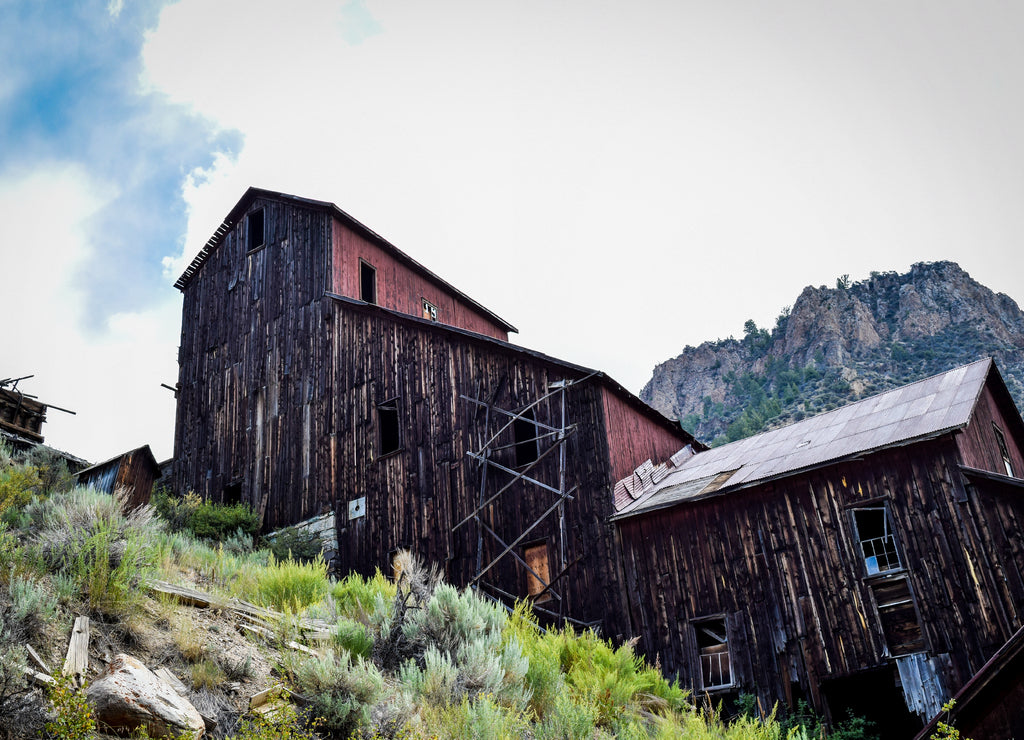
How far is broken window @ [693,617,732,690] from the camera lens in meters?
14.5

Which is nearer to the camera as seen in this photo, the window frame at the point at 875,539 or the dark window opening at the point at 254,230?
the window frame at the point at 875,539

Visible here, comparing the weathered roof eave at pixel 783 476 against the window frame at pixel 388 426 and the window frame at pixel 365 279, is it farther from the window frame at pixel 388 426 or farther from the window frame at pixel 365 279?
the window frame at pixel 365 279

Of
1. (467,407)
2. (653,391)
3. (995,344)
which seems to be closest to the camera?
(467,407)

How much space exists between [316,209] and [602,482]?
39.6 ft

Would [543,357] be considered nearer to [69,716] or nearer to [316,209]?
[316,209]

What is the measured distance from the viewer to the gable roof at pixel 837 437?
47.7 feet

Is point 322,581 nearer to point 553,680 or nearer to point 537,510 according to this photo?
point 553,680

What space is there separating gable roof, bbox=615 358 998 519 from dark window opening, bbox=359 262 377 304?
394 inches

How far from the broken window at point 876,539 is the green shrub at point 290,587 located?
9.21 meters

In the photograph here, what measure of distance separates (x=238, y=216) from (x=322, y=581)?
16.7 meters

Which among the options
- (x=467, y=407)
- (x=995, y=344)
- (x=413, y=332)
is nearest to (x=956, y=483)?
(x=467, y=407)

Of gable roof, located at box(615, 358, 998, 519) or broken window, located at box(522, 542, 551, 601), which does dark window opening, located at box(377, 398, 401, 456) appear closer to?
broken window, located at box(522, 542, 551, 601)

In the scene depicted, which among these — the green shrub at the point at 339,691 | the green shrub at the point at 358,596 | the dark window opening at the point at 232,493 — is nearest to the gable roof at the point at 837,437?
the green shrub at the point at 358,596

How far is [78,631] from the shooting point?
7.47 metres
